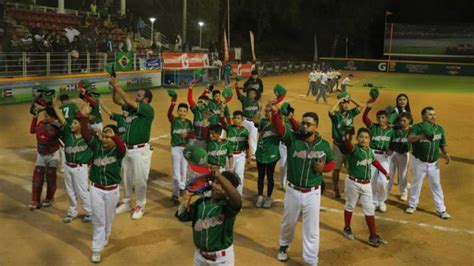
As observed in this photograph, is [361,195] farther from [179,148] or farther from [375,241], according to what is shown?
[179,148]

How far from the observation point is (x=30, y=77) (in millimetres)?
20859

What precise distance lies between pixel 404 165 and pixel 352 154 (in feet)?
8.42

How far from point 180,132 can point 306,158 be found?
3.42 meters

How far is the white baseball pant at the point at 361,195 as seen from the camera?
7523 mm

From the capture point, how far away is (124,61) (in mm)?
27047

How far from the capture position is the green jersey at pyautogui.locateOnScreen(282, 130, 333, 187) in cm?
643

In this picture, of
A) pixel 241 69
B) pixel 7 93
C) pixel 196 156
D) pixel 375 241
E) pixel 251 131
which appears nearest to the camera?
pixel 196 156

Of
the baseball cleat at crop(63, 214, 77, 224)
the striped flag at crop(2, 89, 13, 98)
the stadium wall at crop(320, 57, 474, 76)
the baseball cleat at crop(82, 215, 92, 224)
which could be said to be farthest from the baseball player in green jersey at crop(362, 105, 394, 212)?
the stadium wall at crop(320, 57, 474, 76)

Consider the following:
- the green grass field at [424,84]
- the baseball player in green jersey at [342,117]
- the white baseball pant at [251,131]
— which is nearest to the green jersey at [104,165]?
the baseball player in green jersey at [342,117]

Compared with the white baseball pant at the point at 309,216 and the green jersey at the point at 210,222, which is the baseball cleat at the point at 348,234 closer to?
the white baseball pant at the point at 309,216

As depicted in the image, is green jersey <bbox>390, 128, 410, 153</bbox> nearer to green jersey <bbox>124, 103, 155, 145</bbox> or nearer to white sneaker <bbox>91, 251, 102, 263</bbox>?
green jersey <bbox>124, 103, 155, 145</bbox>

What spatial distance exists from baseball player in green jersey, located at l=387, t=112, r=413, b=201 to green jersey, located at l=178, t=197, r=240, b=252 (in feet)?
18.4

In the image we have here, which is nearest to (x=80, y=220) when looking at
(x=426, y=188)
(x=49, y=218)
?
(x=49, y=218)

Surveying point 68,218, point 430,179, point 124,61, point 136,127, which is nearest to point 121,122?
point 136,127
